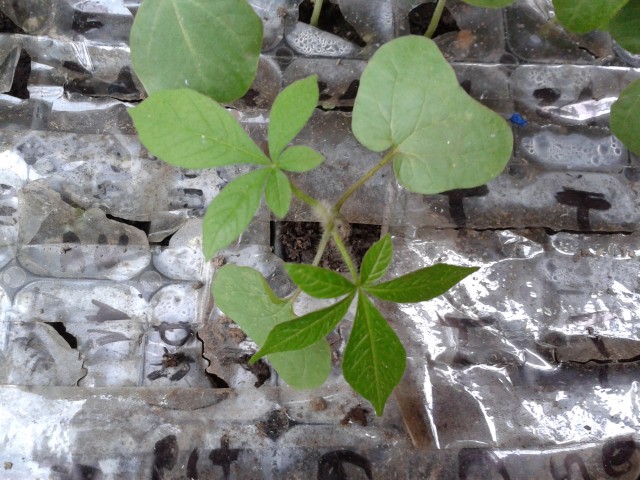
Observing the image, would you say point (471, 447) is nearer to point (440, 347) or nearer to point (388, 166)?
point (440, 347)

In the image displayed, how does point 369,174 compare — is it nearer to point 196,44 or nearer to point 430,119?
point 430,119

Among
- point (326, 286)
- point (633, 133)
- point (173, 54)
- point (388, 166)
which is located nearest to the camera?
point (326, 286)

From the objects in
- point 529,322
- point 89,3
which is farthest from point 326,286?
point 89,3

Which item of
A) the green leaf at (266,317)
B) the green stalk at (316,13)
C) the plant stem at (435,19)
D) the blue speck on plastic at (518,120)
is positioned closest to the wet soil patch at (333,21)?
the green stalk at (316,13)

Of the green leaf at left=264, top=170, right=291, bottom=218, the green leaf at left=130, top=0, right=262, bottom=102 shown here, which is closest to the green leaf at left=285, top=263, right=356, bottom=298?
the green leaf at left=264, top=170, right=291, bottom=218

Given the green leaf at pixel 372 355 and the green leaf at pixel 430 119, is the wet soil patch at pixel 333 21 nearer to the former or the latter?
the green leaf at pixel 430 119

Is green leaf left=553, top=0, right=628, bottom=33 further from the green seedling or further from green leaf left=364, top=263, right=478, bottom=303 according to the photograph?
green leaf left=364, top=263, right=478, bottom=303
